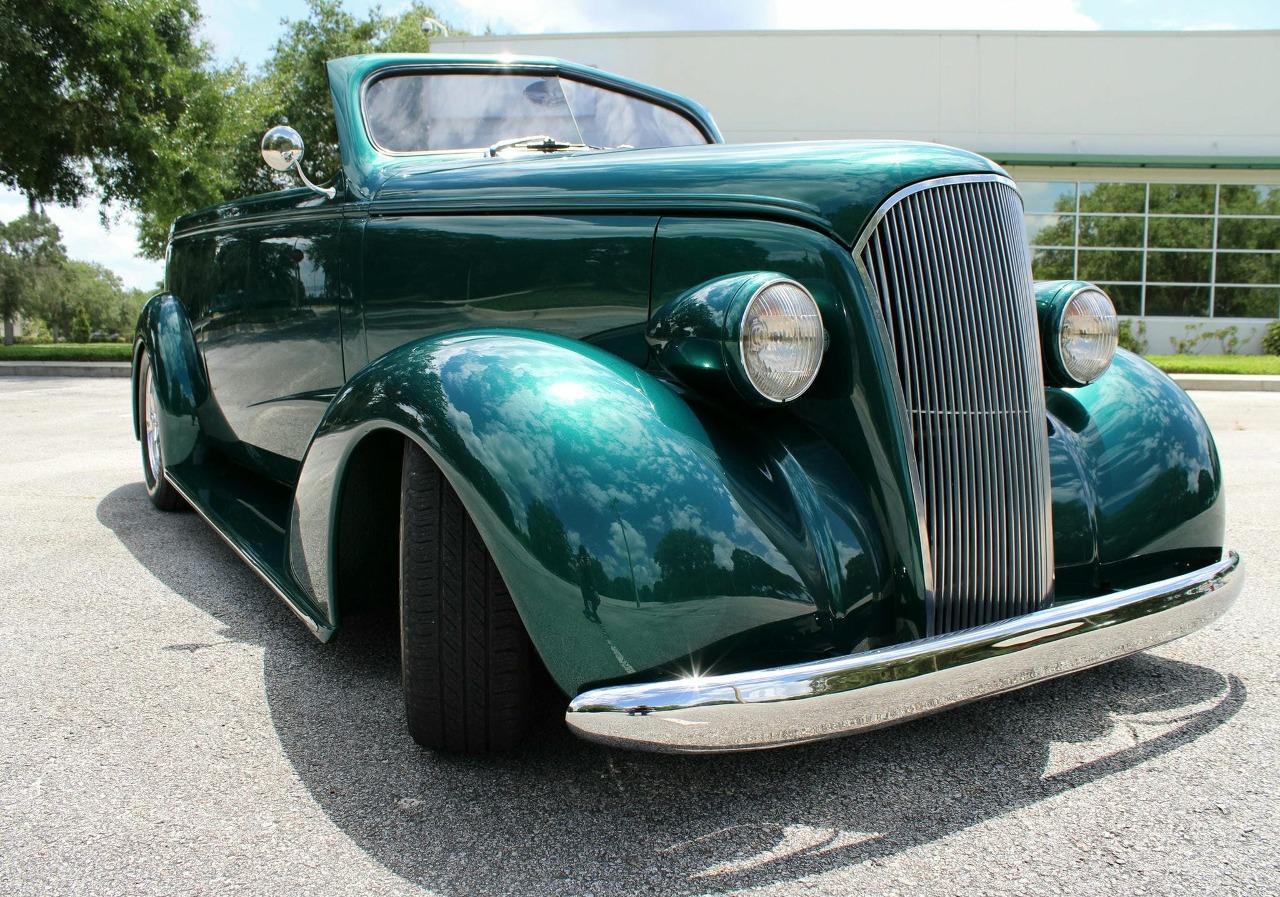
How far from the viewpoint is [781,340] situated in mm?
1920

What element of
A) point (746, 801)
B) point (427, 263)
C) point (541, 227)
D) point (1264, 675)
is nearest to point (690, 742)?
point (746, 801)

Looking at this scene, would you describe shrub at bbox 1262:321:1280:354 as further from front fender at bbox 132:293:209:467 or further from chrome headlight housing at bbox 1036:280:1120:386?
front fender at bbox 132:293:209:467

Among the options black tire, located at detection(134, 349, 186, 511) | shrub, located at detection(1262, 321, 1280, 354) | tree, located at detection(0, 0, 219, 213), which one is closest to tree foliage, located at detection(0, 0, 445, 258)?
tree, located at detection(0, 0, 219, 213)

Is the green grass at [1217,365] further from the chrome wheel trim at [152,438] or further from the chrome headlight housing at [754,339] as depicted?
the chrome headlight housing at [754,339]

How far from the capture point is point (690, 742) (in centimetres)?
156

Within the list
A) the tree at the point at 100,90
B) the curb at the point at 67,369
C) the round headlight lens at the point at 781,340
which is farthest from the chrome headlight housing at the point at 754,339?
the tree at the point at 100,90

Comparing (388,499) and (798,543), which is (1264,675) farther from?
(388,499)

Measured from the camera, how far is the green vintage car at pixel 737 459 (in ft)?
5.51

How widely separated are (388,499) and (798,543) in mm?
1044

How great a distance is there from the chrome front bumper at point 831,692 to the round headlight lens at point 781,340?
0.55 m

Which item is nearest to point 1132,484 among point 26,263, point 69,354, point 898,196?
point 898,196

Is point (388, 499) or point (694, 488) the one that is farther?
point (388, 499)

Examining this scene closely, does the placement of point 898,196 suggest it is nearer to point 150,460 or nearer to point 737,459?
point 737,459

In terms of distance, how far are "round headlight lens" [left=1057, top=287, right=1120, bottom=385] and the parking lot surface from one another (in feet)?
2.51
